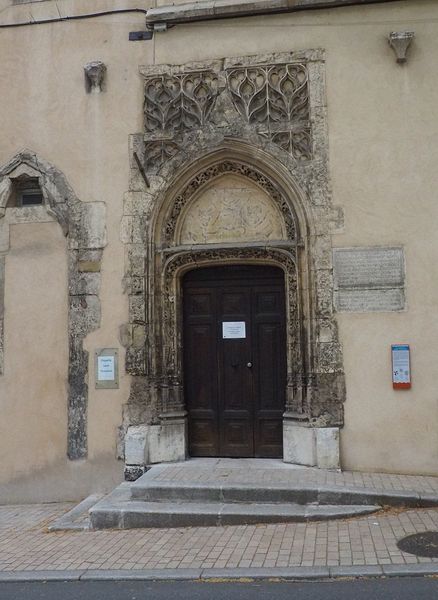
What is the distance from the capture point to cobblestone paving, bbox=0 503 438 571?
5129mm

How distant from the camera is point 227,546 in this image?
5527 millimetres

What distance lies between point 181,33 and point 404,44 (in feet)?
8.95

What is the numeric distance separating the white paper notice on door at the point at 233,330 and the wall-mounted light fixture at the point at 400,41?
366 cm

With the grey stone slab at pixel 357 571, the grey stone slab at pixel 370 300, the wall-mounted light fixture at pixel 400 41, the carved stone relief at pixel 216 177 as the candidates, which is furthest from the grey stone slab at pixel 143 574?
the wall-mounted light fixture at pixel 400 41

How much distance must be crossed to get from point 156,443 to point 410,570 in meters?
3.73

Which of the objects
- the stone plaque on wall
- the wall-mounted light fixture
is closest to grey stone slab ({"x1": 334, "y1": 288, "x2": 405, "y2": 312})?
the stone plaque on wall

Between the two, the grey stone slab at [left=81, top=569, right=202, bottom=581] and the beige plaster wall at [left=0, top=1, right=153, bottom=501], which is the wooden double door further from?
the grey stone slab at [left=81, top=569, right=202, bottom=581]

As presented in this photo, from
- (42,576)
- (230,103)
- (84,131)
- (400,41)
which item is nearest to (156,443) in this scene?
(42,576)

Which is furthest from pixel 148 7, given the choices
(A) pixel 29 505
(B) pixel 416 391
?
(A) pixel 29 505

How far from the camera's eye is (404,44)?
24.5 ft

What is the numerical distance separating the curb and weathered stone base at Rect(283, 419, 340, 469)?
94.8 inches

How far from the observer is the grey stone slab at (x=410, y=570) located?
15.4ft

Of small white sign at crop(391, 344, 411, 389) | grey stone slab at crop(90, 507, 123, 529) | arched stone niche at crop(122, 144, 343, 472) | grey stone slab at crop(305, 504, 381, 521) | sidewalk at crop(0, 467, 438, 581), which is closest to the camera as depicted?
sidewalk at crop(0, 467, 438, 581)

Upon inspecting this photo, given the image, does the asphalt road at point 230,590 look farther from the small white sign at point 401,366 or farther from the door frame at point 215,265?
the door frame at point 215,265
